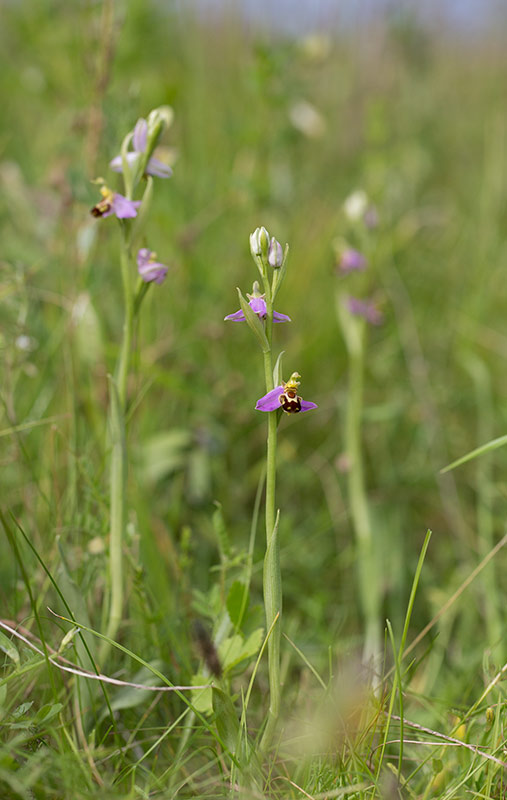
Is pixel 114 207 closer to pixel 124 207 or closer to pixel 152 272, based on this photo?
pixel 124 207

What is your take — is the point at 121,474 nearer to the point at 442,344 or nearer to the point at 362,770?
the point at 362,770

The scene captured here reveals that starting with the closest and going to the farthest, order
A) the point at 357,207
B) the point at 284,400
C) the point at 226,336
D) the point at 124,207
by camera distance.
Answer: the point at 284,400
the point at 124,207
the point at 357,207
the point at 226,336

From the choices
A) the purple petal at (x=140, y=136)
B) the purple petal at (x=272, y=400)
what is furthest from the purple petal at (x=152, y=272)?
the purple petal at (x=272, y=400)

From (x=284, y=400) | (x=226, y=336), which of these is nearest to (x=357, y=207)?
(x=226, y=336)

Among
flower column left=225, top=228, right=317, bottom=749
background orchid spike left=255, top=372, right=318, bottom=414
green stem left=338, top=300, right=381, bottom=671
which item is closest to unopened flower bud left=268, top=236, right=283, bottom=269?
flower column left=225, top=228, right=317, bottom=749

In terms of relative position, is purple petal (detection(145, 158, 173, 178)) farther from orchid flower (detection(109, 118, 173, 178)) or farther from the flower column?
the flower column

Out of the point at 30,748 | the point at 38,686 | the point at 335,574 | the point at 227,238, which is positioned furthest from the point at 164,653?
the point at 227,238

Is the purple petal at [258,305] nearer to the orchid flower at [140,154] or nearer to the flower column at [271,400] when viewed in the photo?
the flower column at [271,400]
